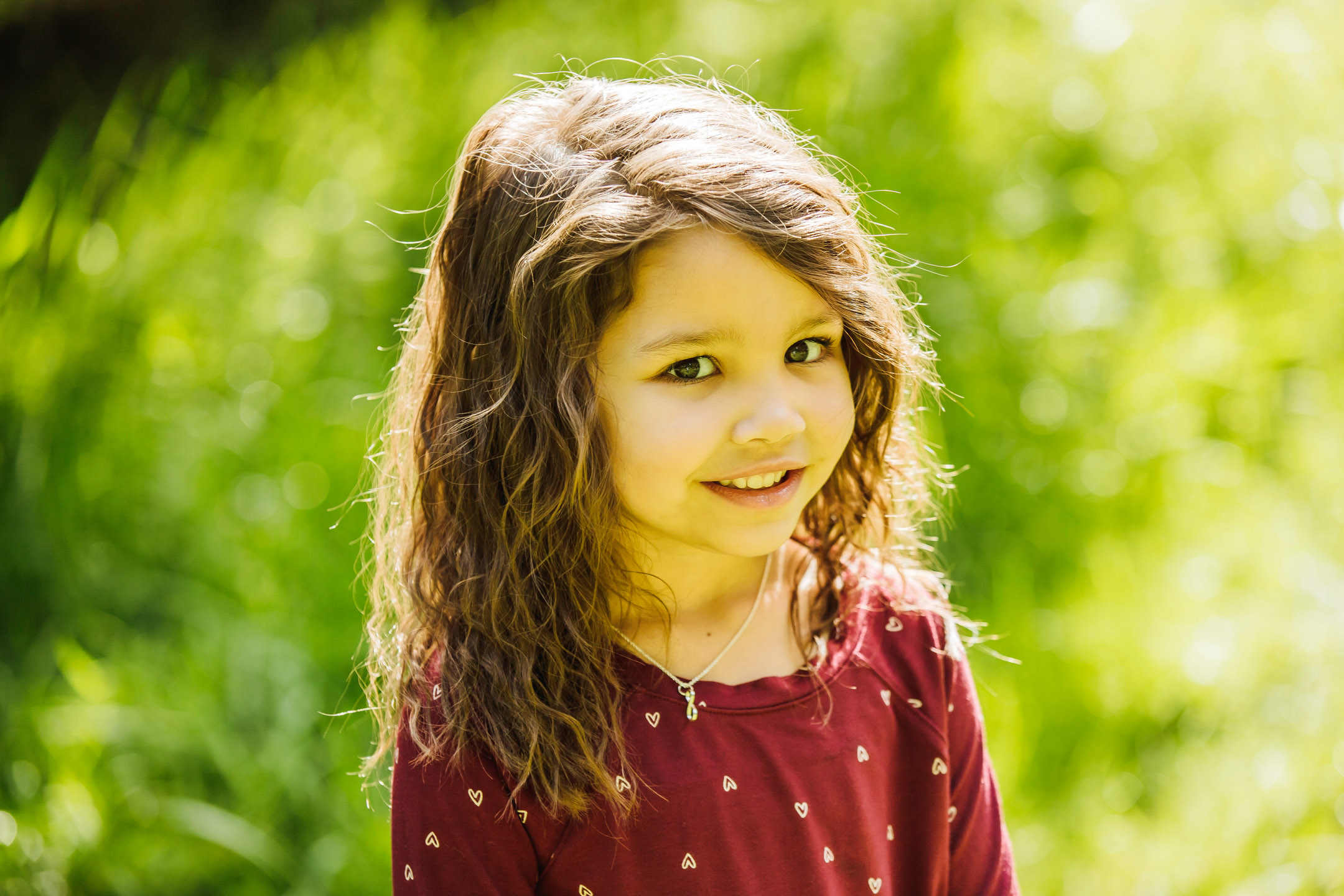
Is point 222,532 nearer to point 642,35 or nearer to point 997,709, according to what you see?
point 997,709

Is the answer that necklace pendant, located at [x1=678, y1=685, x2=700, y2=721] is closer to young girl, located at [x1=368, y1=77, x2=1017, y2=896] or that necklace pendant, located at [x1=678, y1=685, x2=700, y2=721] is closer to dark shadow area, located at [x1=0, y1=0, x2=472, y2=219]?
young girl, located at [x1=368, y1=77, x2=1017, y2=896]

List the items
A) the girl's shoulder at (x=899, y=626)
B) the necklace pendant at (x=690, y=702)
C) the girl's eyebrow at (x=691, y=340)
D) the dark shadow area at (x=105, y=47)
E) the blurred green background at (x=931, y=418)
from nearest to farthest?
the girl's eyebrow at (x=691, y=340) → the necklace pendant at (x=690, y=702) → the girl's shoulder at (x=899, y=626) → the blurred green background at (x=931, y=418) → the dark shadow area at (x=105, y=47)

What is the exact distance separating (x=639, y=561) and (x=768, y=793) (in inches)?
11.6

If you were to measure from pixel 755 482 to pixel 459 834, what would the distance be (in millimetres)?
471

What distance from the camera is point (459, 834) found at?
1.16 m

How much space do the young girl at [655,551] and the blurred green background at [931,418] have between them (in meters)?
0.53

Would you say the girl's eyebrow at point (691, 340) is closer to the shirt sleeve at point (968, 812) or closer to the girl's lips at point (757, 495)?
the girl's lips at point (757, 495)

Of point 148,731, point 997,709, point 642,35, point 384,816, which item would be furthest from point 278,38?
point 997,709

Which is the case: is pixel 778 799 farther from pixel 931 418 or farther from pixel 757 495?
pixel 931 418

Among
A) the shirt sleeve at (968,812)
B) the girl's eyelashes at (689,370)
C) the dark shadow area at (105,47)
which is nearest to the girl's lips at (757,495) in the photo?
the girl's eyelashes at (689,370)

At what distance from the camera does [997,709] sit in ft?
7.68

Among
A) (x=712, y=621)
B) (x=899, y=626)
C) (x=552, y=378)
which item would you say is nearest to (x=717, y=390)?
(x=552, y=378)

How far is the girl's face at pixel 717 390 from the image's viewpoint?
114 centimetres

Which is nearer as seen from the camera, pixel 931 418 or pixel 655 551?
pixel 655 551
